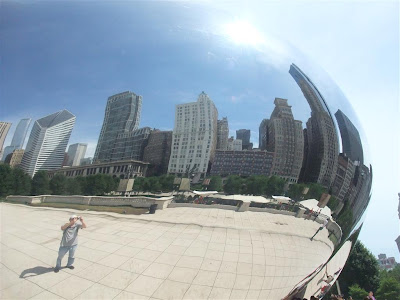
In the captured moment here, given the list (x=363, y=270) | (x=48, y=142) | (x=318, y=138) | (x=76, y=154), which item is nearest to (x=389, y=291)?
(x=363, y=270)

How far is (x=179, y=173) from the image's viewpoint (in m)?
2.02

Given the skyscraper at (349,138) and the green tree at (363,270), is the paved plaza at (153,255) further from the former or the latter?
the green tree at (363,270)

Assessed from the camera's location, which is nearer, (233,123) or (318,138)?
(233,123)

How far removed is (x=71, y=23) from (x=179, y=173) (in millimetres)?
1847

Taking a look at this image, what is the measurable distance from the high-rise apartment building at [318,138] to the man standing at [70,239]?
2.27 metres

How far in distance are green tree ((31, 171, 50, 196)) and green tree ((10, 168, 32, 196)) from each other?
43 millimetres

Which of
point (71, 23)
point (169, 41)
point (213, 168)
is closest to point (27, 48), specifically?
point (71, 23)

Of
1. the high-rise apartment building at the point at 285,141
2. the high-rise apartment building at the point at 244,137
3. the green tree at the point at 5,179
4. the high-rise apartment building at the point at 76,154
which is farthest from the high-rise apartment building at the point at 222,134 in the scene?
the green tree at the point at 5,179

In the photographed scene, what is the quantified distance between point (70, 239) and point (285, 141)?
2.21 metres

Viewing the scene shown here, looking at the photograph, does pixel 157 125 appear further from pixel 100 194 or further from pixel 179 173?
pixel 100 194

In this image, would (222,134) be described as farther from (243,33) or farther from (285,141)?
(243,33)

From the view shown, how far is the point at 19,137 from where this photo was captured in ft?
6.22

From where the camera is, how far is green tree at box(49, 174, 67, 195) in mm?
1952

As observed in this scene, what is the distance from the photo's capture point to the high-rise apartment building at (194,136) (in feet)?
6.27
